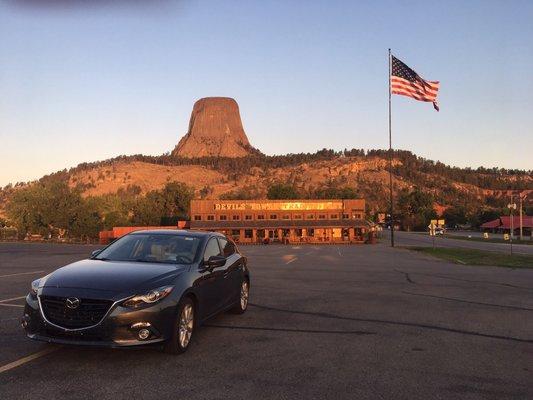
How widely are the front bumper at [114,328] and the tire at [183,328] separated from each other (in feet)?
0.49

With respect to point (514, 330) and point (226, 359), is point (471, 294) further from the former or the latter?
point (226, 359)

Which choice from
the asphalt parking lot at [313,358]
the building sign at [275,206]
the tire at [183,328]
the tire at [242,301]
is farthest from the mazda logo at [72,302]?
the building sign at [275,206]

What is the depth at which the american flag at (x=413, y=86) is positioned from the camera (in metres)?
31.2

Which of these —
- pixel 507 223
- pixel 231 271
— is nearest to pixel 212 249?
pixel 231 271

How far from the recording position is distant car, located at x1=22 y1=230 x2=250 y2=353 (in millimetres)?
5520

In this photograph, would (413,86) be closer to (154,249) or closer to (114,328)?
(154,249)

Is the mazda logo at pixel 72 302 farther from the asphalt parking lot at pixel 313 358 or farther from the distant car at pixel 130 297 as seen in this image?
the asphalt parking lot at pixel 313 358

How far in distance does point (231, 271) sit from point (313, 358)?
261 cm

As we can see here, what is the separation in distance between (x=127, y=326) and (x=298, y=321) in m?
3.56

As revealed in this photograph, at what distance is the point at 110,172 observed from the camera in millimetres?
191125

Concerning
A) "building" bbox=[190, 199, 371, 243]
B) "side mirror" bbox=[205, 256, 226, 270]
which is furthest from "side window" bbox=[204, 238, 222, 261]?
"building" bbox=[190, 199, 371, 243]

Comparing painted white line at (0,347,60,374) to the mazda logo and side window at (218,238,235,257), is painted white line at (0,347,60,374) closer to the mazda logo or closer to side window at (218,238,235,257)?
the mazda logo

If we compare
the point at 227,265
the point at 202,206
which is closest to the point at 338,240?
the point at 202,206

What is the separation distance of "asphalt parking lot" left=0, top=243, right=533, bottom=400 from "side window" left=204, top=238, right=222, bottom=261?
1.13 meters
